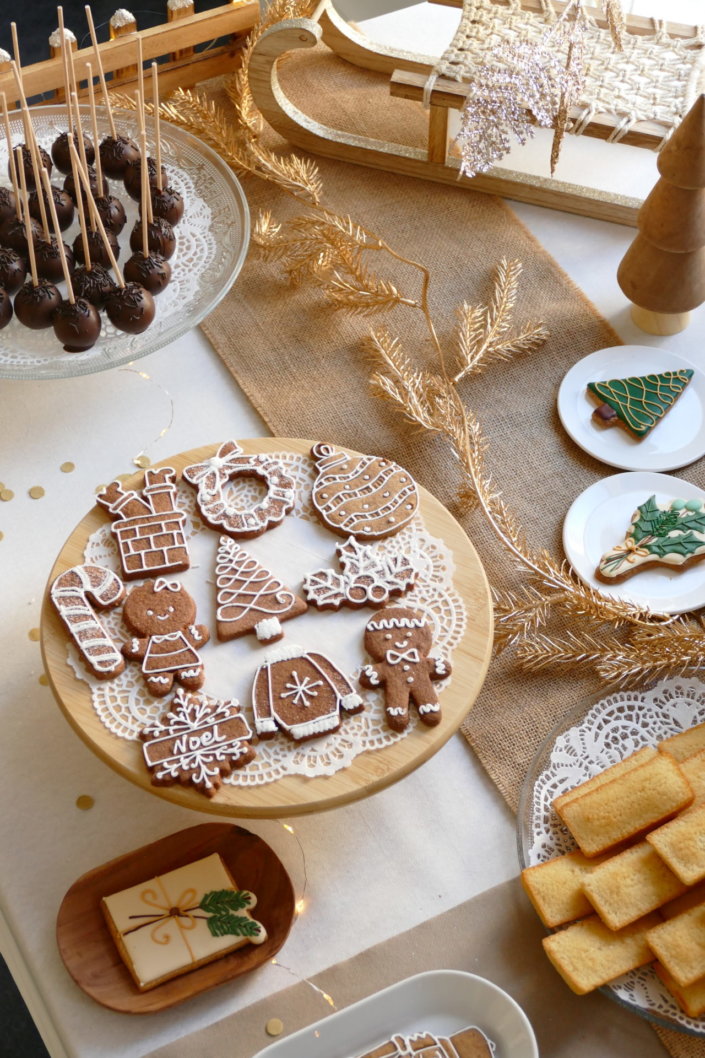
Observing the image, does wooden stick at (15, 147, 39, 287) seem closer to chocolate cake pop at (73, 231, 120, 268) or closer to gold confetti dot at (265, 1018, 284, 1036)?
chocolate cake pop at (73, 231, 120, 268)

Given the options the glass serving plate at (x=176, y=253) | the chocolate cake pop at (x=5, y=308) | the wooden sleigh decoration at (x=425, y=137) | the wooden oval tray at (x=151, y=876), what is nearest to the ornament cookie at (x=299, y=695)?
the wooden oval tray at (x=151, y=876)

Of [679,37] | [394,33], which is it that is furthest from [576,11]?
[394,33]

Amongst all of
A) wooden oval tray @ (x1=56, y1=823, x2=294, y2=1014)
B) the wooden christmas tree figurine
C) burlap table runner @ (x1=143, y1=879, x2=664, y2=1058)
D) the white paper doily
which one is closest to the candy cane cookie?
the white paper doily

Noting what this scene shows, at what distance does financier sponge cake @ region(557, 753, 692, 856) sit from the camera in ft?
4.37

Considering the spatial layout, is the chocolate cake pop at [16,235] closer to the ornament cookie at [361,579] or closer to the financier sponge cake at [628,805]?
the ornament cookie at [361,579]

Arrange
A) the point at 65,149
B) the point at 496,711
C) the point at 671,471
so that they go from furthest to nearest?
the point at 671,471, the point at 65,149, the point at 496,711

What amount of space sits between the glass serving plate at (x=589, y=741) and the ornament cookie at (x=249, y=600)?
1.25 feet

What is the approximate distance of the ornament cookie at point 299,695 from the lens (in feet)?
4.34

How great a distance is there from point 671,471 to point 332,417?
1.90 feet

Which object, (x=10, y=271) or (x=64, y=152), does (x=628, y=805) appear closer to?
(x=10, y=271)

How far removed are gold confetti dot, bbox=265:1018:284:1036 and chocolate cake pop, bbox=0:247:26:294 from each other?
1.06 meters

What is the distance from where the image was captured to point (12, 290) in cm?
161

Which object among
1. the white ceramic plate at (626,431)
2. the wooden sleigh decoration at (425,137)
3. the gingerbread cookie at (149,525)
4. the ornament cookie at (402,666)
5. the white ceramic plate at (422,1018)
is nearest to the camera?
the white ceramic plate at (422,1018)

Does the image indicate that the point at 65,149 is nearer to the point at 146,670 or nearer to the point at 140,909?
the point at 146,670
